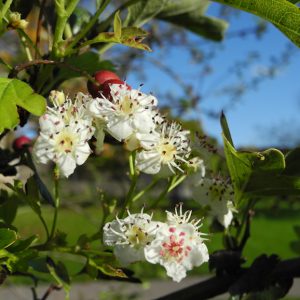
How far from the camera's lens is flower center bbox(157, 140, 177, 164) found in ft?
2.15

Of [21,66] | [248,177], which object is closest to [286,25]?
[248,177]

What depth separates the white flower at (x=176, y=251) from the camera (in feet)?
2.02

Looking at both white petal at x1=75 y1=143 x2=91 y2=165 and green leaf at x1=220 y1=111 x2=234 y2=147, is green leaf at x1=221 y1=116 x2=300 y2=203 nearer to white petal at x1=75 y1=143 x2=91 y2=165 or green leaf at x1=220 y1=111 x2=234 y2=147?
green leaf at x1=220 y1=111 x2=234 y2=147

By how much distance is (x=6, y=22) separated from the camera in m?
0.67

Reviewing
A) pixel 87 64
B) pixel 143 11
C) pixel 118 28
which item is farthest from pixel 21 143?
pixel 118 28

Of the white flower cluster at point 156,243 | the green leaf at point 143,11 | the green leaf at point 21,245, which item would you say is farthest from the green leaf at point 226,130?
the green leaf at point 143,11

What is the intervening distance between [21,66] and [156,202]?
23cm

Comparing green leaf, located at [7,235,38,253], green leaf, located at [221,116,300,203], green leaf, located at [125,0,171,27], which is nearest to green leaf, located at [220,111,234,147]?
green leaf, located at [221,116,300,203]

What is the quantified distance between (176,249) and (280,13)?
271mm

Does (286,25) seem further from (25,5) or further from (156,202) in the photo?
(25,5)

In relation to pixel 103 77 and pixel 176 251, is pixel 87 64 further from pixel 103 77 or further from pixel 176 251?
pixel 176 251

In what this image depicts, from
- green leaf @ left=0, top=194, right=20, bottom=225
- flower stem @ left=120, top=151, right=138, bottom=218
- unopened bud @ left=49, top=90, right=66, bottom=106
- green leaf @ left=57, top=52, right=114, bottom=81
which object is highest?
unopened bud @ left=49, top=90, right=66, bottom=106

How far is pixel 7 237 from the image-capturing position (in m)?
0.62

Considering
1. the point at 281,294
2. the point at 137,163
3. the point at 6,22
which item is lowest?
the point at 281,294
